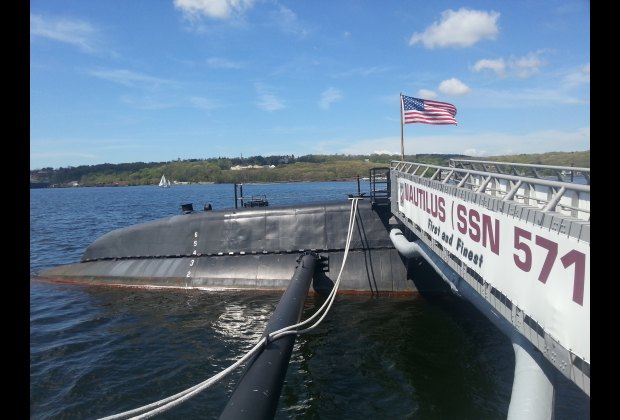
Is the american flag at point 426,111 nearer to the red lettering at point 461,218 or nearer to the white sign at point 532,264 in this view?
the white sign at point 532,264

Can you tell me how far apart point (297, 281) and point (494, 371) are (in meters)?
5.45

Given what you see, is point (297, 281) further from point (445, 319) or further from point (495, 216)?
point (495, 216)

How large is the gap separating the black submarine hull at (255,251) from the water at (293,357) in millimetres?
807

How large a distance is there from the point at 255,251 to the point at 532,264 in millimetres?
14191

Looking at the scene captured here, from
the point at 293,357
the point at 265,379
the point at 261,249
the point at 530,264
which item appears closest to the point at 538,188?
the point at 530,264

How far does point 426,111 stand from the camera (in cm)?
1802

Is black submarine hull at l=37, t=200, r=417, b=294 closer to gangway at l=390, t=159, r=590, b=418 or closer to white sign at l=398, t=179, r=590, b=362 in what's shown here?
gangway at l=390, t=159, r=590, b=418

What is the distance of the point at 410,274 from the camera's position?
16781mm

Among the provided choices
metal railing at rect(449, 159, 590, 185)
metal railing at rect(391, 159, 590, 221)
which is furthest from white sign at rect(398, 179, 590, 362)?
metal railing at rect(449, 159, 590, 185)

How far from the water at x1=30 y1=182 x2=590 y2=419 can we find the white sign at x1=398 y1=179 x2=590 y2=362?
3.50 m

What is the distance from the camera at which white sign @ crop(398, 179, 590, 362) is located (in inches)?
173

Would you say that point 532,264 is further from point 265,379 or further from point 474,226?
point 265,379

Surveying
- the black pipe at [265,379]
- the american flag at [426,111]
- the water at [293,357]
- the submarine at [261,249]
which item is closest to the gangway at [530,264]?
the water at [293,357]

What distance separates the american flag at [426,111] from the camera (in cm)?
1789
